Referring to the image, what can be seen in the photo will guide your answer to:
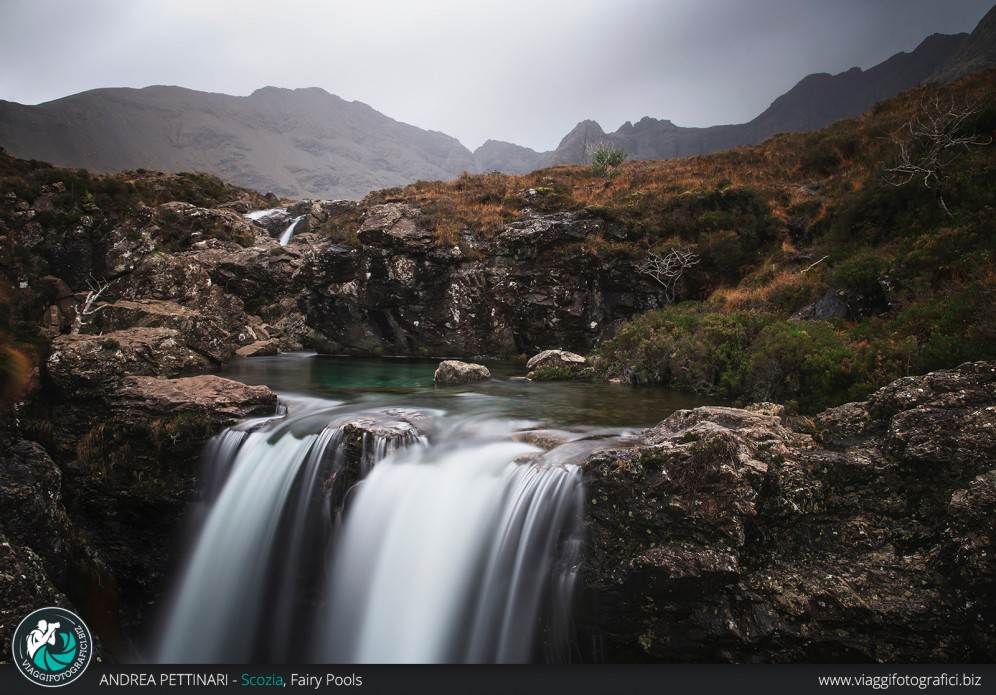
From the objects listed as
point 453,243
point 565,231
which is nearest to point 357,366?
point 453,243

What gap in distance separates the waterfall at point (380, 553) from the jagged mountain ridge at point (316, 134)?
5289 cm

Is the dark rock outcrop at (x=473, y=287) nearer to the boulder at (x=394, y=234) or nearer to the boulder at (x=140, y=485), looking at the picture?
the boulder at (x=394, y=234)

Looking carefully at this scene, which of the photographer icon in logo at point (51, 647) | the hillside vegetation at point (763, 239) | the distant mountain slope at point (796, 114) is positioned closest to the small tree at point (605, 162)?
the hillside vegetation at point (763, 239)

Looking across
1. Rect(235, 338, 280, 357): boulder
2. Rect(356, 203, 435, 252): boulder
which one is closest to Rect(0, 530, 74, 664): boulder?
Rect(235, 338, 280, 357): boulder

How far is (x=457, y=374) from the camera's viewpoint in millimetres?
15438

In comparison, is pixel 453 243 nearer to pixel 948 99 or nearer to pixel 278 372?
pixel 278 372

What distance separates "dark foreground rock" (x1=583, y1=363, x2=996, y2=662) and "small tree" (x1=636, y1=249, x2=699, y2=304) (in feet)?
46.7

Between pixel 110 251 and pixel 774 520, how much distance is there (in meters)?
28.1

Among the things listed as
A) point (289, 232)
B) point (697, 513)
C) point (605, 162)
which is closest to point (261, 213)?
point (289, 232)

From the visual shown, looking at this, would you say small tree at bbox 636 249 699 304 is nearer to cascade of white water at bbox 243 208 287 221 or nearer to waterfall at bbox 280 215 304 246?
waterfall at bbox 280 215 304 246

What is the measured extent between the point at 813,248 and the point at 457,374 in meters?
13.6

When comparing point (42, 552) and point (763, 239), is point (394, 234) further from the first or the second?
point (42, 552)

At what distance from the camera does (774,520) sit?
17.5 ft

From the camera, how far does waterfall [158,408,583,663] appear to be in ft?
18.7
